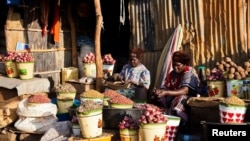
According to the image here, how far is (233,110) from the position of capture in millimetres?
4418

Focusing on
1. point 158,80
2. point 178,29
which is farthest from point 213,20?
point 158,80

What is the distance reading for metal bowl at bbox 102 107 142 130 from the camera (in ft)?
16.2

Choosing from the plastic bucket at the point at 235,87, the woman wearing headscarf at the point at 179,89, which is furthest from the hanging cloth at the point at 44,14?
the plastic bucket at the point at 235,87

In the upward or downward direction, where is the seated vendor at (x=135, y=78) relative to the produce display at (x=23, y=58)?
downward

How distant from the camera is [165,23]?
25.2ft

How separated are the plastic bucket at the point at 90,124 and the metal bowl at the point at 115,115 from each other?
1.06 feet

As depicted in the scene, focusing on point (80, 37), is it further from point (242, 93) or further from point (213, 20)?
point (242, 93)

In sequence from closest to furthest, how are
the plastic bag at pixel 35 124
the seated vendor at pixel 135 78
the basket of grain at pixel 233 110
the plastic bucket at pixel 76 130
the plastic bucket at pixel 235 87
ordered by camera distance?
the basket of grain at pixel 233 110, the plastic bucket at pixel 76 130, the plastic bucket at pixel 235 87, the plastic bag at pixel 35 124, the seated vendor at pixel 135 78

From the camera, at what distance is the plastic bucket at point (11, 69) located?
306 inches

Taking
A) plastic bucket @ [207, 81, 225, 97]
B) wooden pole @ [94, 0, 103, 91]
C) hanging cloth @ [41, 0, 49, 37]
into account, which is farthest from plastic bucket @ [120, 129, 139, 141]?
hanging cloth @ [41, 0, 49, 37]

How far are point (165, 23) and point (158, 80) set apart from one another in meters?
1.22

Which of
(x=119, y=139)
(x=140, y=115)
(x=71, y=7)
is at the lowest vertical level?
(x=119, y=139)

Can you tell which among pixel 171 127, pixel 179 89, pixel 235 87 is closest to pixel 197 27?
pixel 179 89

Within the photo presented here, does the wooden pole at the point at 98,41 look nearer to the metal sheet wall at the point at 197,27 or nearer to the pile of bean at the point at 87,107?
the metal sheet wall at the point at 197,27
